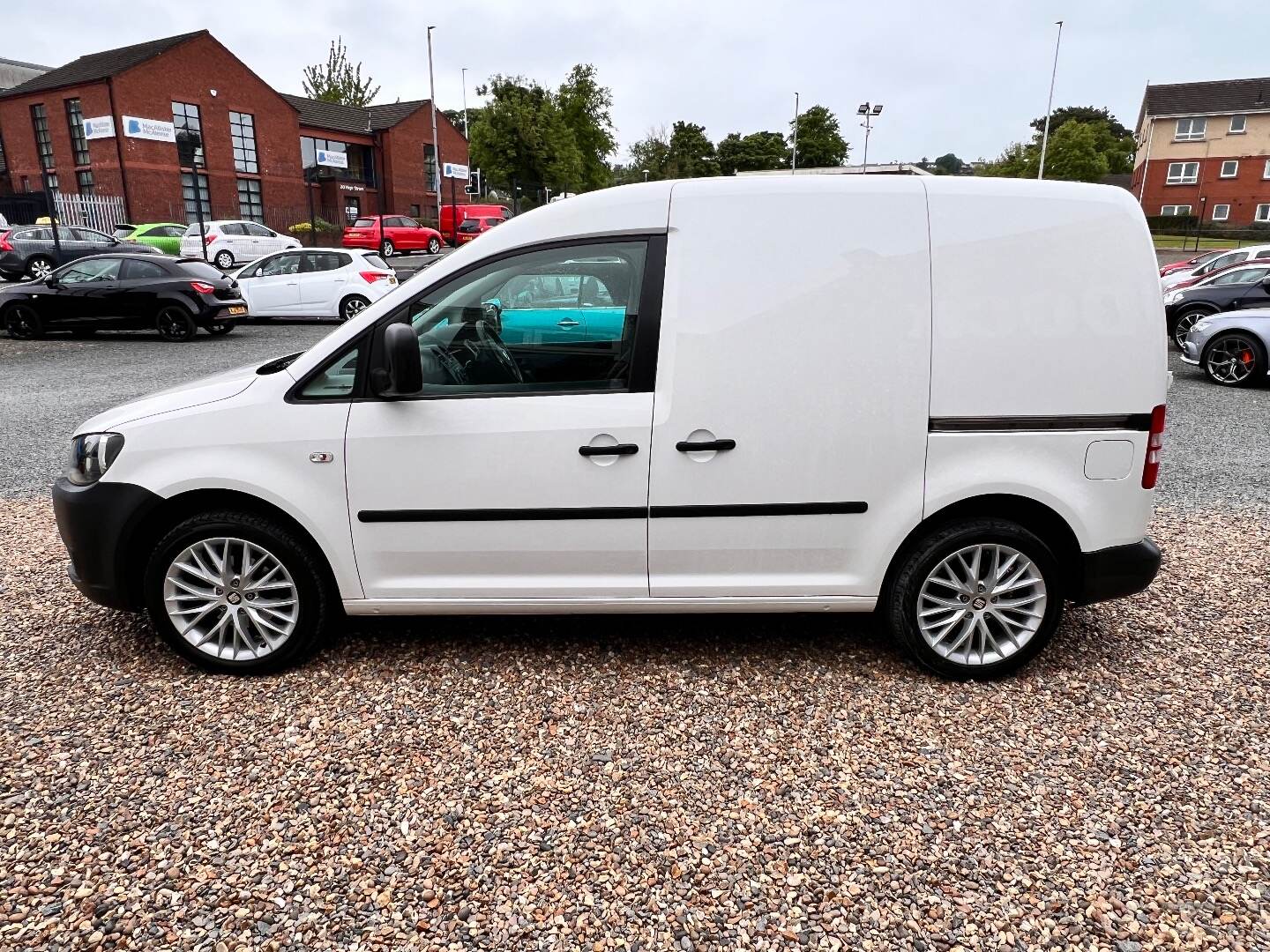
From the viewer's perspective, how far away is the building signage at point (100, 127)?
1527 inches

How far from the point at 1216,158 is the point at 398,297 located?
69257 millimetres

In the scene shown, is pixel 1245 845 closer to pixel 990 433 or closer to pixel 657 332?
pixel 990 433

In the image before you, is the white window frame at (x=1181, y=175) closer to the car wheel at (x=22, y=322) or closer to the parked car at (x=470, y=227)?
the parked car at (x=470, y=227)

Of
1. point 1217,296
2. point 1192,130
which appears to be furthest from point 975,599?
point 1192,130

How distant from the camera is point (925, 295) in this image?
130 inches

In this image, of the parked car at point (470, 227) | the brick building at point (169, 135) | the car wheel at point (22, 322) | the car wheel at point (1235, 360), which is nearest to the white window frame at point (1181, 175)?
the parked car at point (470, 227)

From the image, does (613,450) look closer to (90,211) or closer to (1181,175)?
(90,211)

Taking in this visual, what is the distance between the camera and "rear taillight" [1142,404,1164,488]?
338 centimetres

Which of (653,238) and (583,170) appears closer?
(653,238)

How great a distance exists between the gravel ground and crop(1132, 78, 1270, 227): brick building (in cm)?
6481

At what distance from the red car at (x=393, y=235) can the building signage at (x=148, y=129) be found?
11647 mm

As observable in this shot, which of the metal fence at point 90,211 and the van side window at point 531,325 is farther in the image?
the metal fence at point 90,211

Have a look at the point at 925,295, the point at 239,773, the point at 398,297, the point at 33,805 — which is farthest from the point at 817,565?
the point at 33,805

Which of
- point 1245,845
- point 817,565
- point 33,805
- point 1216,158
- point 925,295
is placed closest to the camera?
point 1245,845
